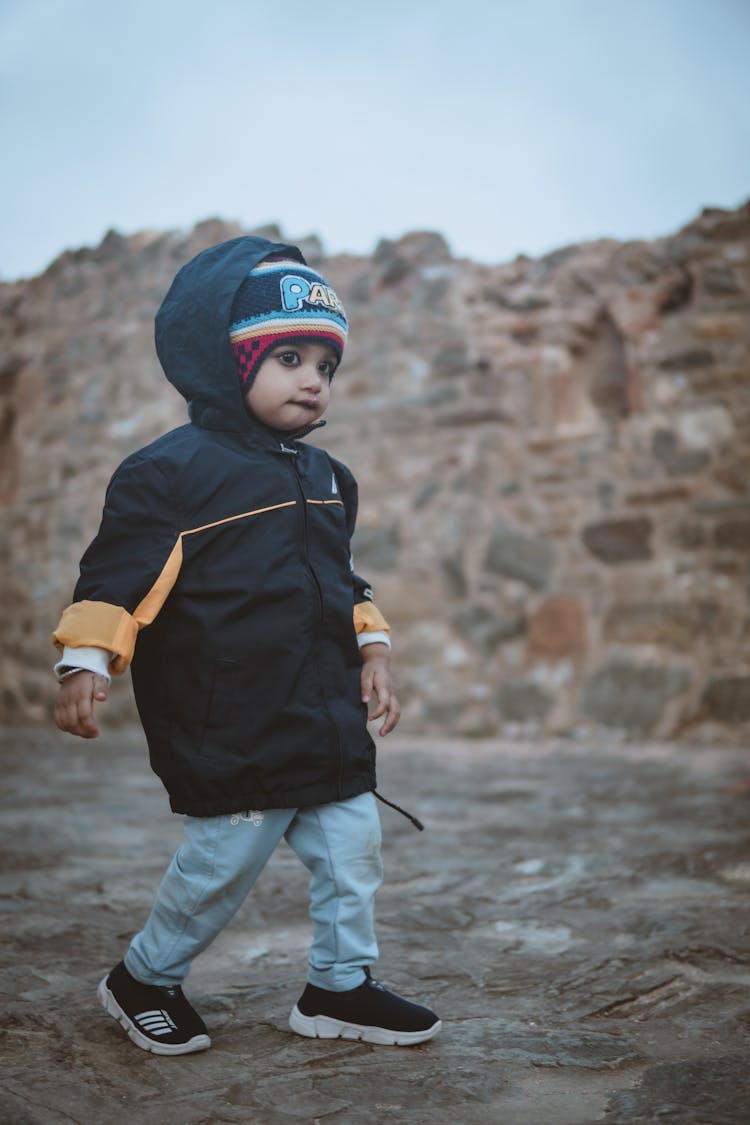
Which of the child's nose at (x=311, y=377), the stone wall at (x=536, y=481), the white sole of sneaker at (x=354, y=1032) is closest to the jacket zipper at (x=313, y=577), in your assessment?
the child's nose at (x=311, y=377)

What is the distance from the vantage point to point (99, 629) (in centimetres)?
155

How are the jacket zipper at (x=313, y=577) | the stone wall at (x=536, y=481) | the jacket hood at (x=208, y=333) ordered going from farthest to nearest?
the stone wall at (x=536, y=481)
the jacket hood at (x=208, y=333)
the jacket zipper at (x=313, y=577)

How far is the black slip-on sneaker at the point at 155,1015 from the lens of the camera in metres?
1.56

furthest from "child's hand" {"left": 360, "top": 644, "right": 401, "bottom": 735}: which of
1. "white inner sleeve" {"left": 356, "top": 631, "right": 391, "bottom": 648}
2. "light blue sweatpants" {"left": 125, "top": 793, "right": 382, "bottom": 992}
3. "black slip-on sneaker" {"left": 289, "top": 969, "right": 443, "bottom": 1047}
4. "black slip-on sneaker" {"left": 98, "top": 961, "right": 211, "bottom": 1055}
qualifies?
"black slip-on sneaker" {"left": 98, "top": 961, "right": 211, "bottom": 1055}

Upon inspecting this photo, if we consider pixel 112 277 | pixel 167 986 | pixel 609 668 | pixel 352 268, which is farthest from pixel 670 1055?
pixel 112 277

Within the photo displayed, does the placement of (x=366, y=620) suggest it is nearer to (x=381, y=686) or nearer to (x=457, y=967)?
(x=381, y=686)

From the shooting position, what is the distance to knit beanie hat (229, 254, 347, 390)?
175cm

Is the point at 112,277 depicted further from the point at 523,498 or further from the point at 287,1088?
the point at 287,1088

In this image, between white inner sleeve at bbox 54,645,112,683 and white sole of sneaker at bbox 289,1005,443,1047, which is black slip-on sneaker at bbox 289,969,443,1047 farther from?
white inner sleeve at bbox 54,645,112,683

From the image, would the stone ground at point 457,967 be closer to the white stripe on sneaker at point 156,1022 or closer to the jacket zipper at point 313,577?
the white stripe on sneaker at point 156,1022

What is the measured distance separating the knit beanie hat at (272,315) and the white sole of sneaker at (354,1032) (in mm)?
952

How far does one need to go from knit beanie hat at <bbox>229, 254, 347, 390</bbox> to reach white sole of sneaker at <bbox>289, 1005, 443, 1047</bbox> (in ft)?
3.12

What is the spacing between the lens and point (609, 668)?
4941mm

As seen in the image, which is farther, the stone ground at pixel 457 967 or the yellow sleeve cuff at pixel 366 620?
the yellow sleeve cuff at pixel 366 620
